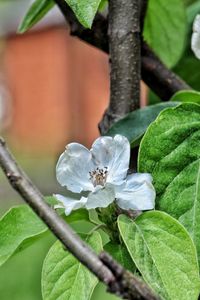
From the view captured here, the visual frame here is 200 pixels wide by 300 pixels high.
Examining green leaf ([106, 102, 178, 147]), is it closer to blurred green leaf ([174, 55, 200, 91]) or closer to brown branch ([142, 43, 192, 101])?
brown branch ([142, 43, 192, 101])

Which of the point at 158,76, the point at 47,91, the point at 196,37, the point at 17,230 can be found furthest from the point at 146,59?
the point at 47,91

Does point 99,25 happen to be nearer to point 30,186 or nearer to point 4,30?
point 30,186

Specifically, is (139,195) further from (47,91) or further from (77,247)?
(47,91)

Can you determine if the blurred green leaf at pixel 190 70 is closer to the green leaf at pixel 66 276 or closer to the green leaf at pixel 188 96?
the green leaf at pixel 188 96

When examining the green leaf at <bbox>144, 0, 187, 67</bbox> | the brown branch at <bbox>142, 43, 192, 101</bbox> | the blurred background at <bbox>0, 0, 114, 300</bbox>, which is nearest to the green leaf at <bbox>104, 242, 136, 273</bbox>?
the brown branch at <bbox>142, 43, 192, 101</bbox>

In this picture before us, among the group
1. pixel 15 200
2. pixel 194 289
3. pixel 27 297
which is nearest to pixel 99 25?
pixel 194 289
